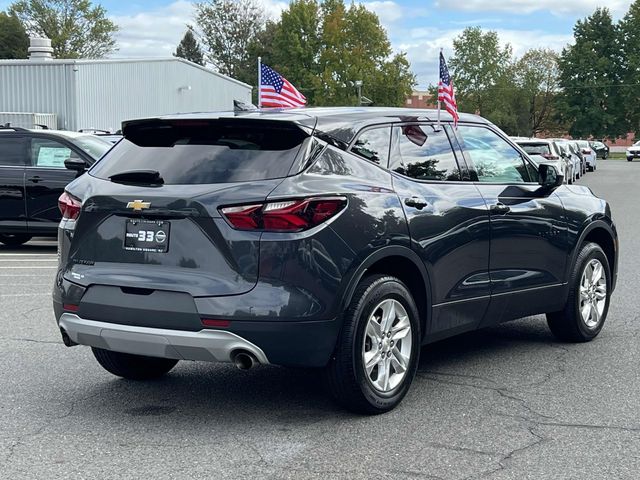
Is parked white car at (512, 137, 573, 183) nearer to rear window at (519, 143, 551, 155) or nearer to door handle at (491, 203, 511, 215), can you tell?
rear window at (519, 143, 551, 155)

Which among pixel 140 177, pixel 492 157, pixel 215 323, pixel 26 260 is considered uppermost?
pixel 492 157

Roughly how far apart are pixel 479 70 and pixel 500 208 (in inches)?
4331

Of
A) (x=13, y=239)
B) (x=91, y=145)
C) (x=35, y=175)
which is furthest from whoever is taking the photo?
(x=13, y=239)

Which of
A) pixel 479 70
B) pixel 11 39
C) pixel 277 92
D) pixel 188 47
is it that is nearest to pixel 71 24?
pixel 11 39

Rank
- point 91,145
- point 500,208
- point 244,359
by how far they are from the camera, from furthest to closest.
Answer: point 91,145 < point 500,208 < point 244,359

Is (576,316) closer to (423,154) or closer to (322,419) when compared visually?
(423,154)

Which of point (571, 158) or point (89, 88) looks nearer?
point (89, 88)

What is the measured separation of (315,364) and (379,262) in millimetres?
734

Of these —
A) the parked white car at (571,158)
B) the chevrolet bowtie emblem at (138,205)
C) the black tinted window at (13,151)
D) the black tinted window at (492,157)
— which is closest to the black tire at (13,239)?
the black tinted window at (13,151)

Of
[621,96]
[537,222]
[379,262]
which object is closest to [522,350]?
[537,222]

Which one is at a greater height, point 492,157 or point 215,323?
point 492,157

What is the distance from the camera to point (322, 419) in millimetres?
4906

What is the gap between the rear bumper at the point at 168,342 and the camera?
447 cm

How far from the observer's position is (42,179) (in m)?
12.7
